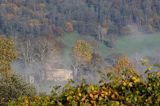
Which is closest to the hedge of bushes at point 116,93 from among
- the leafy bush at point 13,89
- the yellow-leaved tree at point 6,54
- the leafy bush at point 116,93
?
the leafy bush at point 116,93

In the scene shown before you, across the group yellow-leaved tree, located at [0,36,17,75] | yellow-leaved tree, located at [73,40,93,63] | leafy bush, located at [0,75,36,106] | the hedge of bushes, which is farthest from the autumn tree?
the hedge of bushes

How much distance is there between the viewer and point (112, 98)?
19.6 m

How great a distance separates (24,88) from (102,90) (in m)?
34.1

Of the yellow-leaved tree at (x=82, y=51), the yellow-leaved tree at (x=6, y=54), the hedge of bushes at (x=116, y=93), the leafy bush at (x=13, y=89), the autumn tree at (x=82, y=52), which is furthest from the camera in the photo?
the autumn tree at (x=82, y=52)

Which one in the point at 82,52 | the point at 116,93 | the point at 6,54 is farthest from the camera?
the point at 82,52

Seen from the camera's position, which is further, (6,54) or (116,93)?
(6,54)

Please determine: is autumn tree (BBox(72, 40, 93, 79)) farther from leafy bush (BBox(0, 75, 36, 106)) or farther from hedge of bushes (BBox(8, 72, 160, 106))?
Result: hedge of bushes (BBox(8, 72, 160, 106))

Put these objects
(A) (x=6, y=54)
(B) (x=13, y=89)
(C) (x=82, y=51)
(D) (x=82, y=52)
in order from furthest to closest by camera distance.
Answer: (D) (x=82, y=52)
(C) (x=82, y=51)
(A) (x=6, y=54)
(B) (x=13, y=89)

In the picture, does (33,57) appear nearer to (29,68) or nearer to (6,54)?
(29,68)

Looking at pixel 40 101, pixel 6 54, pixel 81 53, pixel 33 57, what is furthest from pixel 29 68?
pixel 40 101

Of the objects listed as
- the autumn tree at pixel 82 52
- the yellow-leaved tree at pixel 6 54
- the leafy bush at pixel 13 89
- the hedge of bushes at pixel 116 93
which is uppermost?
the hedge of bushes at pixel 116 93

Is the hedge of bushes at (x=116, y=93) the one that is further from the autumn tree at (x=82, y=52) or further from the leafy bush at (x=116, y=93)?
the autumn tree at (x=82, y=52)

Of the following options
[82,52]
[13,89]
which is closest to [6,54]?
[13,89]

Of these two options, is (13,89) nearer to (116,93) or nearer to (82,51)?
(116,93)
